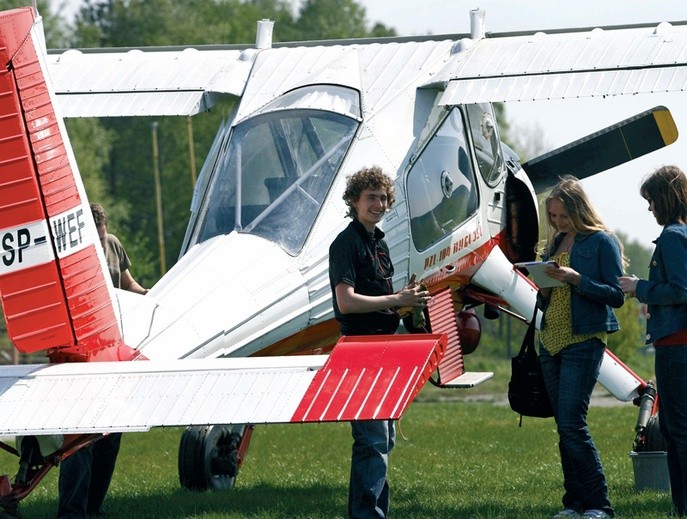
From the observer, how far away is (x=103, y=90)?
11.4 metres

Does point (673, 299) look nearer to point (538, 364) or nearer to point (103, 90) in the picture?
point (538, 364)

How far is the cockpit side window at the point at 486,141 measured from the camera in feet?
35.2

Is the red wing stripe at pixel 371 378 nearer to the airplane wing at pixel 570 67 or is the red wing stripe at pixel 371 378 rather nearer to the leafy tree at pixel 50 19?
the airplane wing at pixel 570 67

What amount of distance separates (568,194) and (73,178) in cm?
282

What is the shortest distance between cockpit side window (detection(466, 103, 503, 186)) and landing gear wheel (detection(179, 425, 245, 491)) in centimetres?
297

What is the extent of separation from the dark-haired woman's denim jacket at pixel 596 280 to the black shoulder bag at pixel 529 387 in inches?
23.4

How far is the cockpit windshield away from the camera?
871 cm

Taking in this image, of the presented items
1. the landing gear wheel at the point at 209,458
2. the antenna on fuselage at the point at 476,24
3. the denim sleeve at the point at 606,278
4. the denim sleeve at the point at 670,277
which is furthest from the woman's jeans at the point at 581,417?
the antenna on fuselage at the point at 476,24

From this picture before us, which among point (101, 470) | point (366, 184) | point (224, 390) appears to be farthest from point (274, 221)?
point (224, 390)

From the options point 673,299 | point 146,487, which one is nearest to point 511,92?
point 673,299

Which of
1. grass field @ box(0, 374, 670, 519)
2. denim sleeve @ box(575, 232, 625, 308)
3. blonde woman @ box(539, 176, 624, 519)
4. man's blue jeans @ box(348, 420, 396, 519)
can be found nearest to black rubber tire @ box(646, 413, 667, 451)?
grass field @ box(0, 374, 670, 519)

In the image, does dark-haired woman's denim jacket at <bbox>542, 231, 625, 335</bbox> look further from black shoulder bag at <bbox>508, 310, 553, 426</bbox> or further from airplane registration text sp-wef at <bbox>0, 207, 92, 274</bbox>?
airplane registration text sp-wef at <bbox>0, 207, 92, 274</bbox>

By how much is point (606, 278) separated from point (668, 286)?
1.28ft

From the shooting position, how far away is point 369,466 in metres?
6.91
